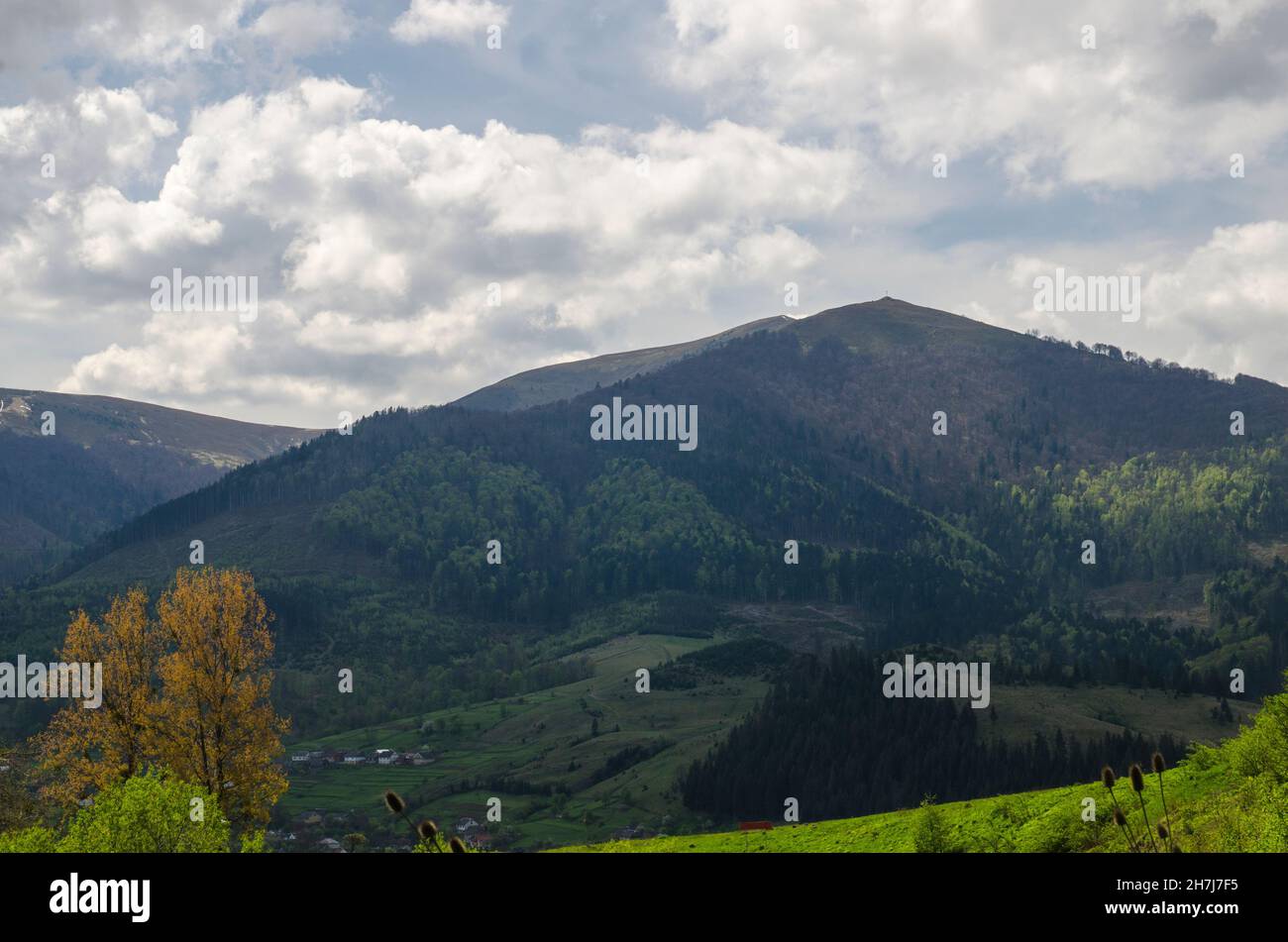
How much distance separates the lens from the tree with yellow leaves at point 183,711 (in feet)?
220

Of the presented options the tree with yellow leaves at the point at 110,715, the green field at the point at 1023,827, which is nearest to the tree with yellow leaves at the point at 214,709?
the tree with yellow leaves at the point at 110,715

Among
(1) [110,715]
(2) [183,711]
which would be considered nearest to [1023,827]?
(2) [183,711]

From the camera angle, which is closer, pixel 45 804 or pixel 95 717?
pixel 95 717

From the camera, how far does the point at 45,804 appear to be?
81875 millimetres

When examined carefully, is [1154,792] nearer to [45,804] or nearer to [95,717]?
[95,717]

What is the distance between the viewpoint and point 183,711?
6744cm

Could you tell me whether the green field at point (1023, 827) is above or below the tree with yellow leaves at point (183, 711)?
below

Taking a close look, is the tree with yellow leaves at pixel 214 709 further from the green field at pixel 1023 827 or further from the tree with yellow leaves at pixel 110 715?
the green field at pixel 1023 827
